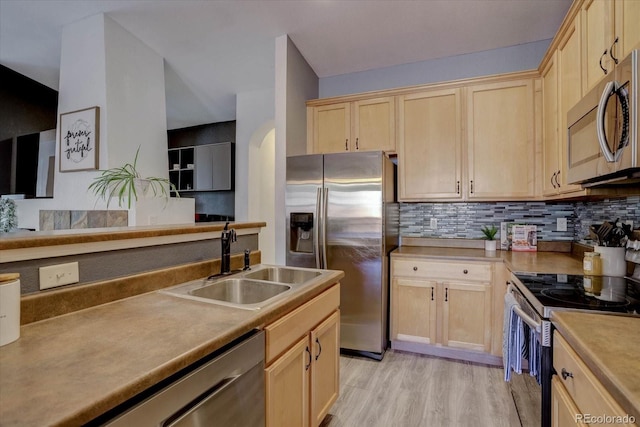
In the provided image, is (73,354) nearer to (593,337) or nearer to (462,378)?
(593,337)

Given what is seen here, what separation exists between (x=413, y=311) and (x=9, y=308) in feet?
8.27

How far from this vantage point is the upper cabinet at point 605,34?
1.28m

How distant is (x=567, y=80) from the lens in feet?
6.56

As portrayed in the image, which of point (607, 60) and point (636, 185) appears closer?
point (607, 60)

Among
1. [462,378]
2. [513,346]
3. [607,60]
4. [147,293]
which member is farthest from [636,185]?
[147,293]

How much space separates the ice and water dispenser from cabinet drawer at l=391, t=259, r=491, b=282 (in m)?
0.77

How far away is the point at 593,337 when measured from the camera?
3.19ft

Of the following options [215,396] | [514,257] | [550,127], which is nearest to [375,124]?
[550,127]

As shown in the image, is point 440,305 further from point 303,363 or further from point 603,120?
point 603,120

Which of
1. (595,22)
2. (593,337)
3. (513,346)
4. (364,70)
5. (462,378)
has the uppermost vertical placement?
(364,70)

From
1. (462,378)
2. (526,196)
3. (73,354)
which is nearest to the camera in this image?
(73,354)

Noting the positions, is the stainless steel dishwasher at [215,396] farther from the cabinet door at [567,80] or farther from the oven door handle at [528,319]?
the cabinet door at [567,80]

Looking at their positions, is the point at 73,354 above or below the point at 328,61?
below

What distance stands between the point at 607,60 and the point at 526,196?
→ 53.8 inches
